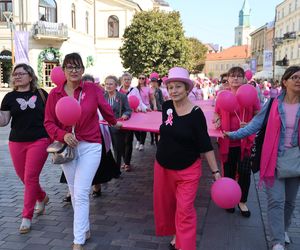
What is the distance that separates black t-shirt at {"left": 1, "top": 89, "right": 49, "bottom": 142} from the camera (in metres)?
4.69

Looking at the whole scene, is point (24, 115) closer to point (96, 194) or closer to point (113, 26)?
point (96, 194)

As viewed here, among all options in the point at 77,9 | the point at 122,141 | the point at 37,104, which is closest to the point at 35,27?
the point at 77,9

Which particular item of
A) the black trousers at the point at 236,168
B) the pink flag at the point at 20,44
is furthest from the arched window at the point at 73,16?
the black trousers at the point at 236,168

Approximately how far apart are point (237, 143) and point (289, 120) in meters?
1.40

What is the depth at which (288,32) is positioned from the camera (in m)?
68.1

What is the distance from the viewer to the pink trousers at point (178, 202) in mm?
3613

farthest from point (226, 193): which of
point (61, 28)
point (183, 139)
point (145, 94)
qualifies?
point (61, 28)

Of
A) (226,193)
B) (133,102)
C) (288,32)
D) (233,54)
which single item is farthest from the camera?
(233,54)

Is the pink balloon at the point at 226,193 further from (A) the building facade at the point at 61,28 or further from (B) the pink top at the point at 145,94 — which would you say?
(A) the building facade at the point at 61,28

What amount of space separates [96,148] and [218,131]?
1.59 m

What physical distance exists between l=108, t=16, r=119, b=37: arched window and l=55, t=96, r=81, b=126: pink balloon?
128 feet

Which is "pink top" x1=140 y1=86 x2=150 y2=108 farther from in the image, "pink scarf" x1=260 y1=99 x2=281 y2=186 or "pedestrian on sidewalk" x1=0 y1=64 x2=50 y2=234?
"pink scarf" x1=260 y1=99 x2=281 y2=186

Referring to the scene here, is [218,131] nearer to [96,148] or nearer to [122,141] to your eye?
[96,148]

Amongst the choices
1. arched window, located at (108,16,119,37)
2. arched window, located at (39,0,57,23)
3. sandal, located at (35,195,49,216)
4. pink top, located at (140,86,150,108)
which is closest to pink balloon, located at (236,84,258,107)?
sandal, located at (35,195,49,216)
